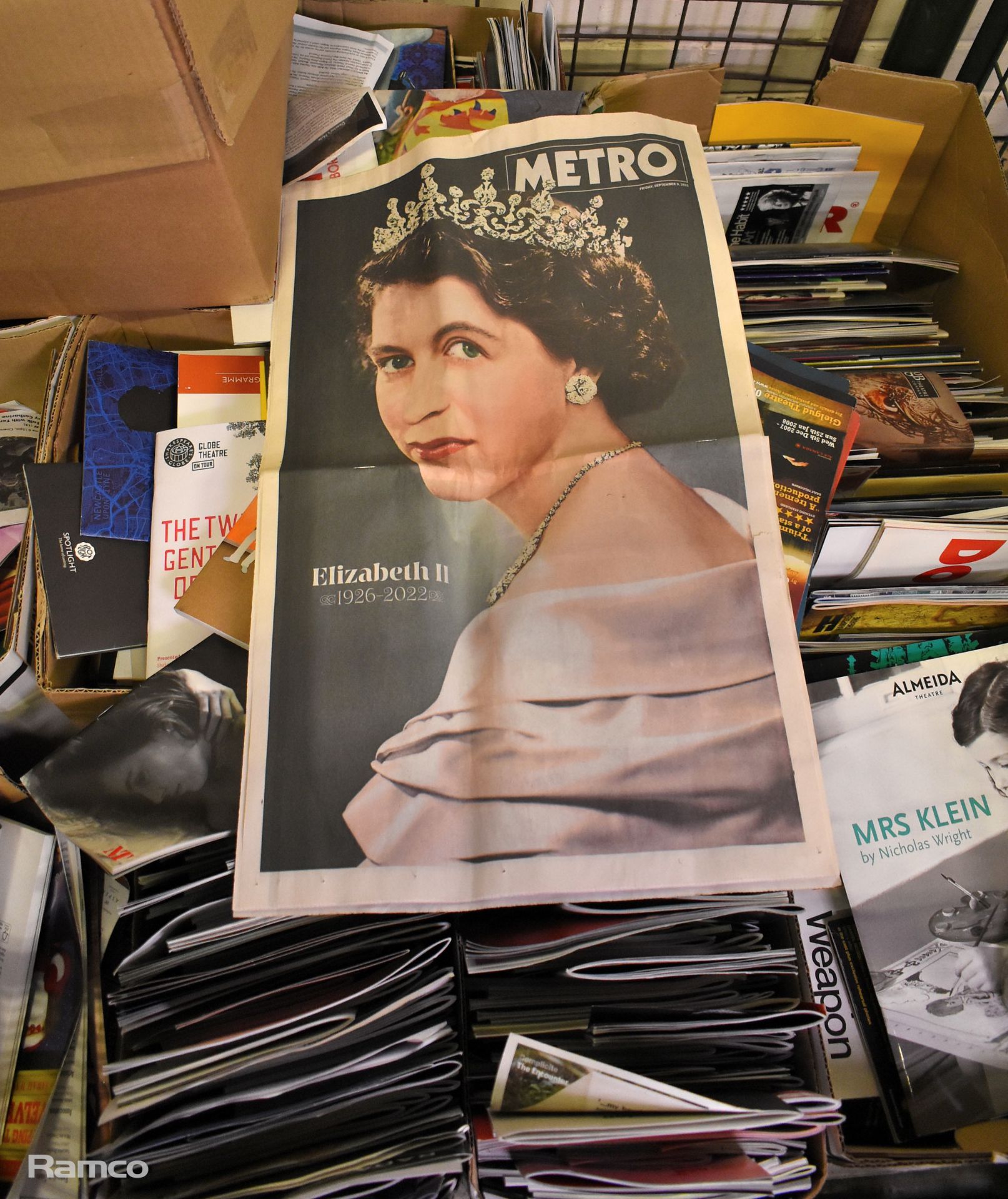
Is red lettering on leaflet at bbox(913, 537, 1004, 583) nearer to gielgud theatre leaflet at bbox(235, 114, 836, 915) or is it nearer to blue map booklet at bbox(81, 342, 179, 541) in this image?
gielgud theatre leaflet at bbox(235, 114, 836, 915)

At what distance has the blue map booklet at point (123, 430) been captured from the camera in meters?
0.70

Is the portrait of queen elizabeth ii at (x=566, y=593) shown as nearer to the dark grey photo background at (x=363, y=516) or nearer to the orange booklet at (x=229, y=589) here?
the dark grey photo background at (x=363, y=516)

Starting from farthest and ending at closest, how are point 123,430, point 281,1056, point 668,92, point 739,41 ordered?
point 739,41 < point 668,92 < point 123,430 < point 281,1056

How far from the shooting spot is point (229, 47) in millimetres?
582

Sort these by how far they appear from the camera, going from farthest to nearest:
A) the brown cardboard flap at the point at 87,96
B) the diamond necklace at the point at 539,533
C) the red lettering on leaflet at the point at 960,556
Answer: the red lettering on leaflet at the point at 960,556
the diamond necklace at the point at 539,533
the brown cardboard flap at the point at 87,96

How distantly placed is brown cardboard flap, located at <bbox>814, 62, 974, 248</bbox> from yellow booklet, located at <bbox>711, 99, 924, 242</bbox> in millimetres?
13

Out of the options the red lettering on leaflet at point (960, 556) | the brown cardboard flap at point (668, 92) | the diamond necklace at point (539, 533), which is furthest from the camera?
the brown cardboard flap at point (668, 92)

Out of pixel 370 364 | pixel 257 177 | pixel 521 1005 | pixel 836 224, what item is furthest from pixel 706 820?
pixel 836 224

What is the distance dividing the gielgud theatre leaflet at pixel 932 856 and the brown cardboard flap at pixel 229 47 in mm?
696

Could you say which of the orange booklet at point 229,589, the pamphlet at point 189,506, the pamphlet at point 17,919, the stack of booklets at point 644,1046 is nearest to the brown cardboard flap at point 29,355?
the pamphlet at point 189,506

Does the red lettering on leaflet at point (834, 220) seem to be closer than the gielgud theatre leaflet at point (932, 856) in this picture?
No

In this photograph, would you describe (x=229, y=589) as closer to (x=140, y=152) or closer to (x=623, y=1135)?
(x=140, y=152)

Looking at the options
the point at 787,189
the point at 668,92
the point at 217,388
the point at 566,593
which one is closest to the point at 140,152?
the point at 217,388
